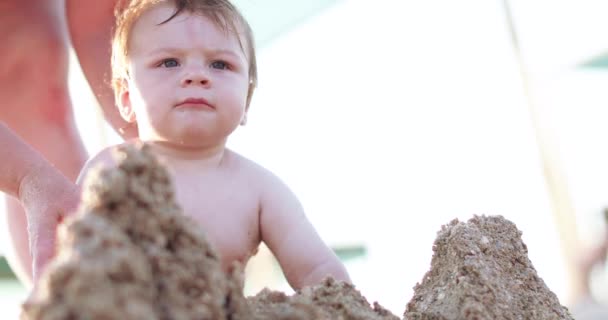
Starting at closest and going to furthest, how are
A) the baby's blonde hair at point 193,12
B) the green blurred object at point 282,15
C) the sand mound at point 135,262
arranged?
the sand mound at point 135,262
the baby's blonde hair at point 193,12
the green blurred object at point 282,15

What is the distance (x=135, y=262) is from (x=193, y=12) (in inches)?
44.7

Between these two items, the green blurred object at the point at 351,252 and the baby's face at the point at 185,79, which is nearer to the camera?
the baby's face at the point at 185,79

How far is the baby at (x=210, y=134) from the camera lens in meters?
1.51

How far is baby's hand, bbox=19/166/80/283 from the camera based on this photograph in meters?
1.18

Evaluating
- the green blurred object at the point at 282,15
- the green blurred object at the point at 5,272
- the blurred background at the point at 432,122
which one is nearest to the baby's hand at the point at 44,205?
A: the blurred background at the point at 432,122

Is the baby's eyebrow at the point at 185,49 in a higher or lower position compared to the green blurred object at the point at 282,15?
lower

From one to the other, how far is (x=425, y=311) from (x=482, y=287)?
9cm

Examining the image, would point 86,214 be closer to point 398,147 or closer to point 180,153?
point 180,153

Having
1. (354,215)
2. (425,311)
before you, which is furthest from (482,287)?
(354,215)

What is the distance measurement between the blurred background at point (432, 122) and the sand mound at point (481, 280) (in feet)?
8.83

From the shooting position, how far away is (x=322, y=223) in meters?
7.91

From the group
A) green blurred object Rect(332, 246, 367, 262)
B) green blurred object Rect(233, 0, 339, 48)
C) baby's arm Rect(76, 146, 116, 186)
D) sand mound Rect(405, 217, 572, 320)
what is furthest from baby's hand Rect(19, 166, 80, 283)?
green blurred object Rect(332, 246, 367, 262)

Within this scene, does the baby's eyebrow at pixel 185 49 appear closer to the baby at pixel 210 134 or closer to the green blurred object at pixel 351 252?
the baby at pixel 210 134

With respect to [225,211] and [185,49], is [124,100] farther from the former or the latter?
[225,211]
